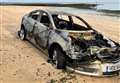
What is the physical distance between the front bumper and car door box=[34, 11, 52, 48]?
2021 mm

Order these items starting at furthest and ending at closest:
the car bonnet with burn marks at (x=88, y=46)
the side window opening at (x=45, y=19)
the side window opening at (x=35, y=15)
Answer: the side window opening at (x=35, y=15) < the side window opening at (x=45, y=19) < the car bonnet with burn marks at (x=88, y=46)

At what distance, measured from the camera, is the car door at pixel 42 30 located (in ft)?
41.0

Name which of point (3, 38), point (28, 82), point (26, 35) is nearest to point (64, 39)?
point (28, 82)

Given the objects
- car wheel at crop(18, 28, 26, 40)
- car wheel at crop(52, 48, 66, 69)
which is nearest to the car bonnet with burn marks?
car wheel at crop(52, 48, 66, 69)

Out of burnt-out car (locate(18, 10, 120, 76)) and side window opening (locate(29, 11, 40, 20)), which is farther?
side window opening (locate(29, 11, 40, 20))

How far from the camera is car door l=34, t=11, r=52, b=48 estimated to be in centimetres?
1248

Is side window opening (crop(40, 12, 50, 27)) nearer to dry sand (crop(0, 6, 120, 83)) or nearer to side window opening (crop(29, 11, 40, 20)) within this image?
side window opening (crop(29, 11, 40, 20))

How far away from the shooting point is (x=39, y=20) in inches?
537

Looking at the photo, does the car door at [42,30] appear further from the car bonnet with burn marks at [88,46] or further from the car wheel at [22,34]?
the car wheel at [22,34]

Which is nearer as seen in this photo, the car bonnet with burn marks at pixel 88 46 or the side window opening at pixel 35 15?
the car bonnet with burn marks at pixel 88 46

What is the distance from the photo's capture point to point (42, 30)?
1288 cm

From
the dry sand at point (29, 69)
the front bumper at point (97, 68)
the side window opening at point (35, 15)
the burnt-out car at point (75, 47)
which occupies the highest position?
the side window opening at point (35, 15)

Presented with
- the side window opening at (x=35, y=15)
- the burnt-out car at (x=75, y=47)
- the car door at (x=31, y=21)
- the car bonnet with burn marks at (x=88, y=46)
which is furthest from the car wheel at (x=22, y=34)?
the car bonnet with burn marks at (x=88, y=46)

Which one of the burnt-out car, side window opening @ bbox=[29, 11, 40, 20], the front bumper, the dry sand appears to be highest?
side window opening @ bbox=[29, 11, 40, 20]
